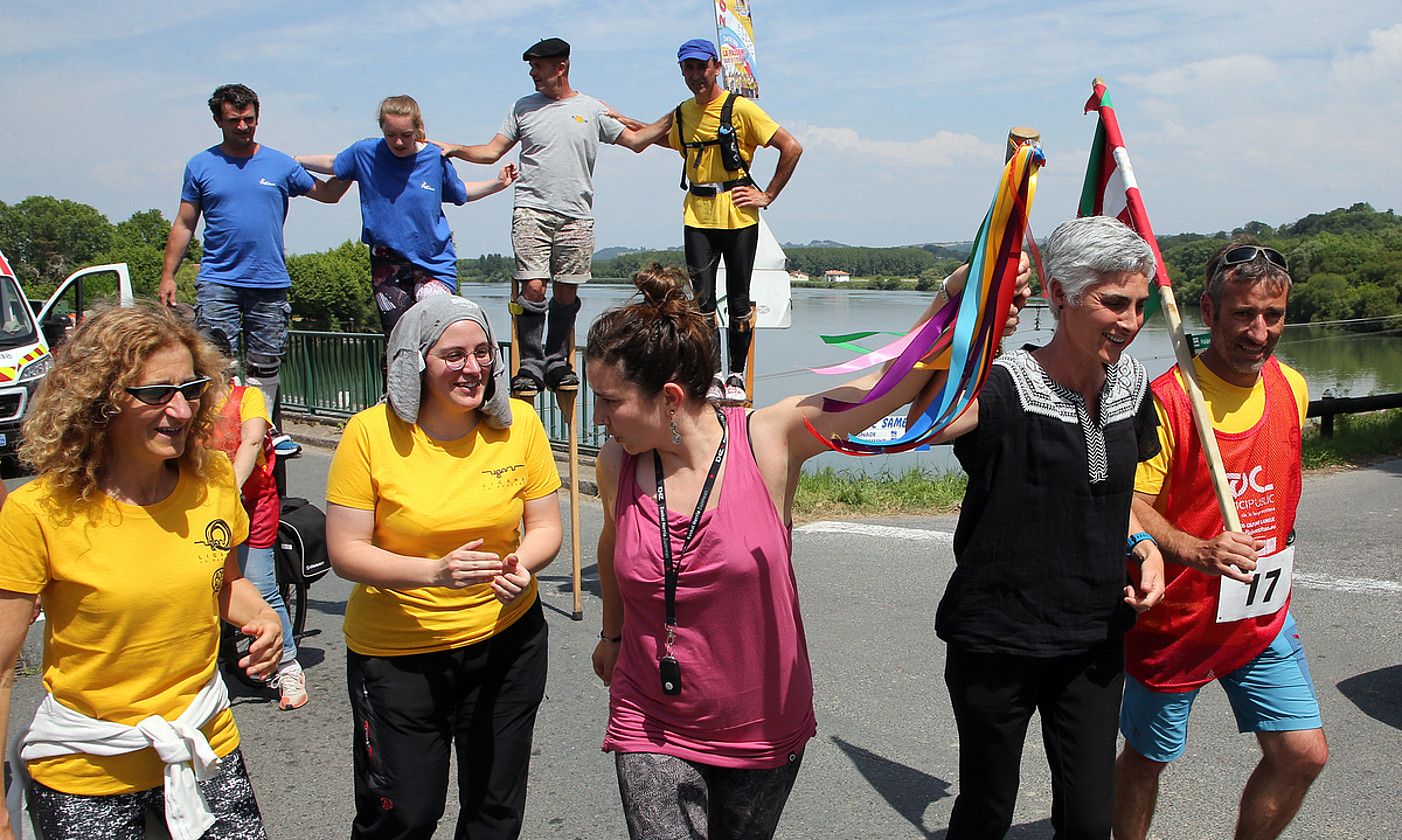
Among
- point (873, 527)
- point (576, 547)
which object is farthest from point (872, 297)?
point (576, 547)

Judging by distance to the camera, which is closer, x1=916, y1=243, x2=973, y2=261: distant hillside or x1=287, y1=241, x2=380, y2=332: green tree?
x1=916, y1=243, x2=973, y2=261: distant hillside

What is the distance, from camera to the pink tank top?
8.86 ft

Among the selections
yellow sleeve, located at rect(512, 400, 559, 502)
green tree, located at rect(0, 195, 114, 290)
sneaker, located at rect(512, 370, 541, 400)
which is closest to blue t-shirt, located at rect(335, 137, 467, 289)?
sneaker, located at rect(512, 370, 541, 400)

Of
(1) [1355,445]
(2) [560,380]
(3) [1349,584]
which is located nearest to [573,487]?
(2) [560,380]

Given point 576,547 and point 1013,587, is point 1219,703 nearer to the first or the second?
point 1013,587

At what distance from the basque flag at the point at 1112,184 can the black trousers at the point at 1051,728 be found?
1.07 m

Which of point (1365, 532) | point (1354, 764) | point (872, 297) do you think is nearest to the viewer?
point (1354, 764)

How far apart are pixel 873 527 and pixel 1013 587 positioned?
571 cm

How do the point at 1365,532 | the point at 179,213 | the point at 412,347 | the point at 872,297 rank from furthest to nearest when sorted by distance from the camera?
the point at 872,297
the point at 1365,532
the point at 179,213
the point at 412,347

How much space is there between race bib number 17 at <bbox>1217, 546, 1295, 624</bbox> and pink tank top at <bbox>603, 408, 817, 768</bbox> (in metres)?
1.36

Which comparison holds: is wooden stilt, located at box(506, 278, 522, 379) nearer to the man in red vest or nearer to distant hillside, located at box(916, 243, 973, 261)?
distant hillside, located at box(916, 243, 973, 261)

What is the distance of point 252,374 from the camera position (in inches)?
280

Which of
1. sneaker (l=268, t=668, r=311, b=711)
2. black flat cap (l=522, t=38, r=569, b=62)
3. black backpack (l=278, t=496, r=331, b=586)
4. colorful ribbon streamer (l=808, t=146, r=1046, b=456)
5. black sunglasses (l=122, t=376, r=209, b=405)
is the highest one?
black flat cap (l=522, t=38, r=569, b=62)

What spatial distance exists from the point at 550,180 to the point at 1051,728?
4508 mm
